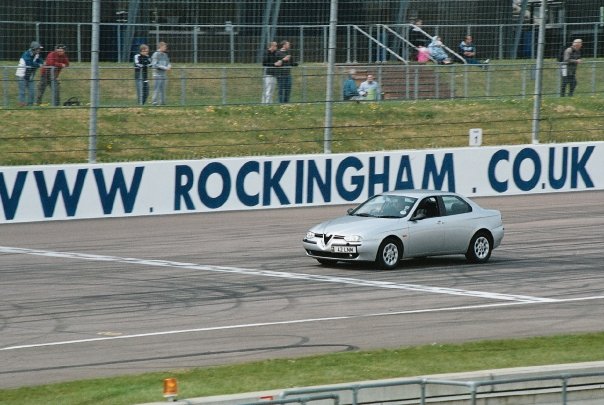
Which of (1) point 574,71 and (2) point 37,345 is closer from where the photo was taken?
(2) point 37,345

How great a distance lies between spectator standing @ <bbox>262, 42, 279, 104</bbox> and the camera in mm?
26969

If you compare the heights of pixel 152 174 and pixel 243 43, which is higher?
pixel 243 43

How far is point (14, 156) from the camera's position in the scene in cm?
2445

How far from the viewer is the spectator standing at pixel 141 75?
25.7 meters

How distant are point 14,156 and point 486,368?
1477 centimetres

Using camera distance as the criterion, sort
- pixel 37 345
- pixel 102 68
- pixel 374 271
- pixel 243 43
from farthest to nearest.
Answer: pixel 243 43 → pixel 102 68 → pixel 374 271 → pixel 37 345

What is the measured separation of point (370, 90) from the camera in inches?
1147

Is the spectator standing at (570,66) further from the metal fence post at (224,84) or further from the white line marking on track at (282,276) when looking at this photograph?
the white line marking on track at (282,276)

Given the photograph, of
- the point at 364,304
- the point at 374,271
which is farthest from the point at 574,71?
the point at 364,304

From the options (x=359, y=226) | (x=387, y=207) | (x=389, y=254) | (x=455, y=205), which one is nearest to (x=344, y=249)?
(x=359, y=226)

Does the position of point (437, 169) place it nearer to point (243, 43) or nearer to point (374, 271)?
point (243, 43)

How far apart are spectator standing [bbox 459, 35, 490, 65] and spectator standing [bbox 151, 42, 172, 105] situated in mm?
7543

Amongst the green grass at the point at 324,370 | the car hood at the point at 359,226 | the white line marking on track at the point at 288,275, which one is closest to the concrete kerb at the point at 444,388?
the green grass at the point at 324,370

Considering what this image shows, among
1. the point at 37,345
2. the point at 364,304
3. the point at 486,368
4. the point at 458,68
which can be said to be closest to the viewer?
the point at 486,368
